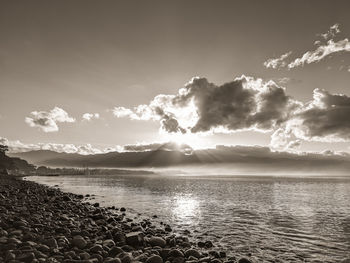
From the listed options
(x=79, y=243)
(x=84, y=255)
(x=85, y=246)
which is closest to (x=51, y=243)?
Result: (x=79, y=243)

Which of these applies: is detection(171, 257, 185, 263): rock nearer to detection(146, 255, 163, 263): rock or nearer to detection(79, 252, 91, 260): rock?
detection(146, 255, 163, 263): rock

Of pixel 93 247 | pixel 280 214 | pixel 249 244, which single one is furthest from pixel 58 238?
pixel 280 214

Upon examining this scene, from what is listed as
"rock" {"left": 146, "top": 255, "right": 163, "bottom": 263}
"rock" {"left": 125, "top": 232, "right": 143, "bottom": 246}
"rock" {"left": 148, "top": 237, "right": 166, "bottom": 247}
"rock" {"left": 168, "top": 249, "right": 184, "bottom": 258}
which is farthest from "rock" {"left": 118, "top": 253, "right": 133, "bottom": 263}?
"rock" {"left": 148, "top": 237, "right": 166, "bottom": 247}

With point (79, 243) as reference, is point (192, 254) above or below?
below

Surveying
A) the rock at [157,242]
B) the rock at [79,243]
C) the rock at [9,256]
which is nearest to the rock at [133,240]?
the rock at [157,242]

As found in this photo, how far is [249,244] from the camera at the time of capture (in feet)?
57.1

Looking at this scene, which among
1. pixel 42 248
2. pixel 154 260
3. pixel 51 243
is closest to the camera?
pixel 42 248

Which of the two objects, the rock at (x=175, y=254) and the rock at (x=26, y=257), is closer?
the rock at (x=26, y=257)

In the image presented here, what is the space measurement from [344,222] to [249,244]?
14390 mm

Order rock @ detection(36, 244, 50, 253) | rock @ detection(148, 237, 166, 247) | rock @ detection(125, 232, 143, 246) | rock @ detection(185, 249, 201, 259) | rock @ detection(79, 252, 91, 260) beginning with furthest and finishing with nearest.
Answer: rock @ detection(148, 237, 166, 247) → rock @ detection(125, 232, 143, 246) → rock @ detection(185, 249, 201, 259) → rock @ detection(36, 244, 50, 253) → rock @ detection(79, 252, 91, 260)

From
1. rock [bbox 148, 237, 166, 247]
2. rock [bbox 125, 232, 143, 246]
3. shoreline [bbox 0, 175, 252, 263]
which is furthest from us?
rock [bbox 148, 237, 166, 247]

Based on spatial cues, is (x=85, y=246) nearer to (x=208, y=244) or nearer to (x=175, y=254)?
(x=175, y=254)

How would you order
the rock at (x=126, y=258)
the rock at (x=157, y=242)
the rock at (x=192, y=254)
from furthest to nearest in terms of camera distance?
the rock at (x=157, y=242) → the rock at (x=192, y=254) → the rock at (x=126, y=258)

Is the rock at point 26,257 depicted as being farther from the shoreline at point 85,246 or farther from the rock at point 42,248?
the rock at point 42,248
